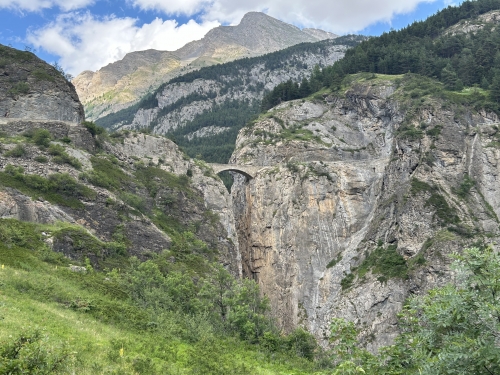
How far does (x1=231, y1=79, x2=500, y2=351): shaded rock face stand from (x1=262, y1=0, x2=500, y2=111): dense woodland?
14259mm

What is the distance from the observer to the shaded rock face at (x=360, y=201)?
65.3 m

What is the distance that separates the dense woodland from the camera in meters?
101

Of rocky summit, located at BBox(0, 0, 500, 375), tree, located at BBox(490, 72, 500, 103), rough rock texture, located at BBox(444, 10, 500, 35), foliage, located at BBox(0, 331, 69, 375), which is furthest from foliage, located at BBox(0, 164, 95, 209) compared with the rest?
rough rock texture, located at BBox(444, 10, 500, 35)

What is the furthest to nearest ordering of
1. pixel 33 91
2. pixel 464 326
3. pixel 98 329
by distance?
pixel 33 91
pixel 98 329
pixel 464 326

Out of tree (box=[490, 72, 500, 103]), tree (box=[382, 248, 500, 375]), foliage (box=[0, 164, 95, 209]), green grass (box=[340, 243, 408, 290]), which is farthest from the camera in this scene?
tree (box=[490, 72, 500, 103])

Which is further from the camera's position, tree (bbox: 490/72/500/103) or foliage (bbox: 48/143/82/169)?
tree (bbox: 490/72/500/103)

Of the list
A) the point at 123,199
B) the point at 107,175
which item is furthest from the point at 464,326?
the point at 107,175

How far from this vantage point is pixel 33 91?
6781 cm

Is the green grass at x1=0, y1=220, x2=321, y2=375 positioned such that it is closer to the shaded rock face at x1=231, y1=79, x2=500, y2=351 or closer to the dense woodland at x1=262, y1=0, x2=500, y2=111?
the shaded rock face at x1=231, y1=79, x2=500, y2=351

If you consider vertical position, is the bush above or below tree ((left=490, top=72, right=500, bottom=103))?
below

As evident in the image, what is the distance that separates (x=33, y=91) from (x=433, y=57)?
10038 centimetres

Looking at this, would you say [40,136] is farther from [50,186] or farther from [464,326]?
[464,326]

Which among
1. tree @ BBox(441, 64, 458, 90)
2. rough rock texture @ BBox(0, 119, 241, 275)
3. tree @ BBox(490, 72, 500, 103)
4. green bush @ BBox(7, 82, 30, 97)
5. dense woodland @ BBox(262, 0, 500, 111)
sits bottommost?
rough rock texture @ BBox(0, 119, 241, 275)

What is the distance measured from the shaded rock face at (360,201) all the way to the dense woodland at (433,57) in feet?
46.8
